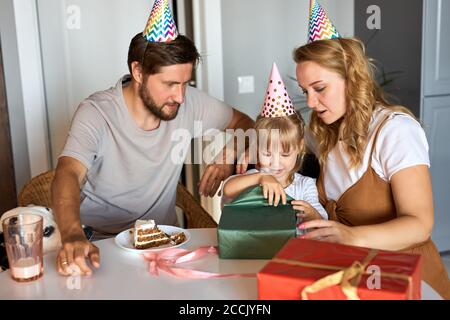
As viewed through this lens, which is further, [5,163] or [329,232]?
[5,163]

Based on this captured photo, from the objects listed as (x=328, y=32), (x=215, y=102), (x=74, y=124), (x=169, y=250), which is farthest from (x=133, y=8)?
(x=169, y=250)

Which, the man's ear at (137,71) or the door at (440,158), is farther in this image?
the door at (440,158)

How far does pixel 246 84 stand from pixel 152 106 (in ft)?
4.50

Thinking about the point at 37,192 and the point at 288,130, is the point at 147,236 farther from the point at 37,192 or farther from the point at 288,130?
the point at 37,192

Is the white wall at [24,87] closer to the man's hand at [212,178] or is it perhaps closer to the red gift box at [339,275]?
the man's hand at [212,178]

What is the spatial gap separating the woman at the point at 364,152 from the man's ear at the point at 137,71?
1.92ft

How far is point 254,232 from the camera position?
4.39ft

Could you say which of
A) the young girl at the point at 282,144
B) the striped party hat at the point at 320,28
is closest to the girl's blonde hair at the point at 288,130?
the young girl at the point at 282,144

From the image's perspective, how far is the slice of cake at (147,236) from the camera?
1.50m

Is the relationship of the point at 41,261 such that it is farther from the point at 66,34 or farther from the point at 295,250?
the point at 66,34

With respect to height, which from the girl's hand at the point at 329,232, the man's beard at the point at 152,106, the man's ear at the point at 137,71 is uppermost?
the man's ear at the point at 137,71

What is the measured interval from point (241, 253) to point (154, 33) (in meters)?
0.99

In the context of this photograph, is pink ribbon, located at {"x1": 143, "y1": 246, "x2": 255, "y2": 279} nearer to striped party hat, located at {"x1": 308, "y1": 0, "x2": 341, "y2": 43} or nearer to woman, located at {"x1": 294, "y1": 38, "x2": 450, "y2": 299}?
woman, located at {"x1": 294, "y1": 38, "x2": 450, "y2": 299}

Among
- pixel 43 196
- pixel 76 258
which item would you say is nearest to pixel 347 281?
pixel 76 258
